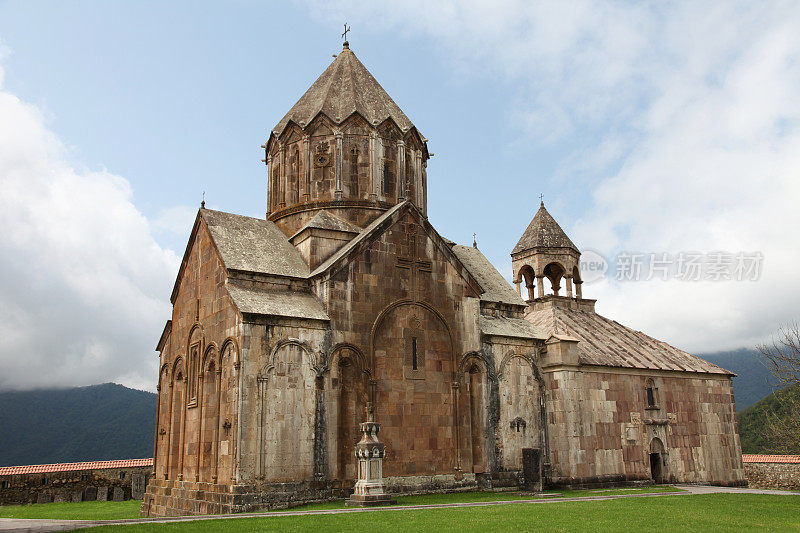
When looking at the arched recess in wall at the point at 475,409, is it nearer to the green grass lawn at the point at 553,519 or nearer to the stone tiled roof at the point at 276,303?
the green grass lawn at the point at 553,519

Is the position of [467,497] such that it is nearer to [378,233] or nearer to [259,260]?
[378,233]

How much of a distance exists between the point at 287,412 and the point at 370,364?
103 inches

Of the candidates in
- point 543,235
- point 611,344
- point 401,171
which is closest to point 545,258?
point 543,235

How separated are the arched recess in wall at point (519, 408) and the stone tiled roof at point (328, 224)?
20.5 feet

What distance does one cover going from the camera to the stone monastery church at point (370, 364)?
51.9 ft

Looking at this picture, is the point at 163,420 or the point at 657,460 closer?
the point at 163,420

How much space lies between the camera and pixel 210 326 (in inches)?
687

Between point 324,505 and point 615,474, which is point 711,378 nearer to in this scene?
point 615,474

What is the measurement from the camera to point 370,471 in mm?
14852

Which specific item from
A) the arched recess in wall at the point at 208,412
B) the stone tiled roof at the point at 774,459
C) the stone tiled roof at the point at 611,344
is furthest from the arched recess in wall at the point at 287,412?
the stone tiled roof at the point at 774,459

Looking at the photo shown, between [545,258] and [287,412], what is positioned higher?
[545,258]

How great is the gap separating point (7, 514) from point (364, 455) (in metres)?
12.0

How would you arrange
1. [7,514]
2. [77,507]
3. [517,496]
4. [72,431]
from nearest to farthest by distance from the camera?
[517,496], [7,514], [77,507], [72,431]

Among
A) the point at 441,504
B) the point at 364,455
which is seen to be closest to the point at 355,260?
the point at 364,455
